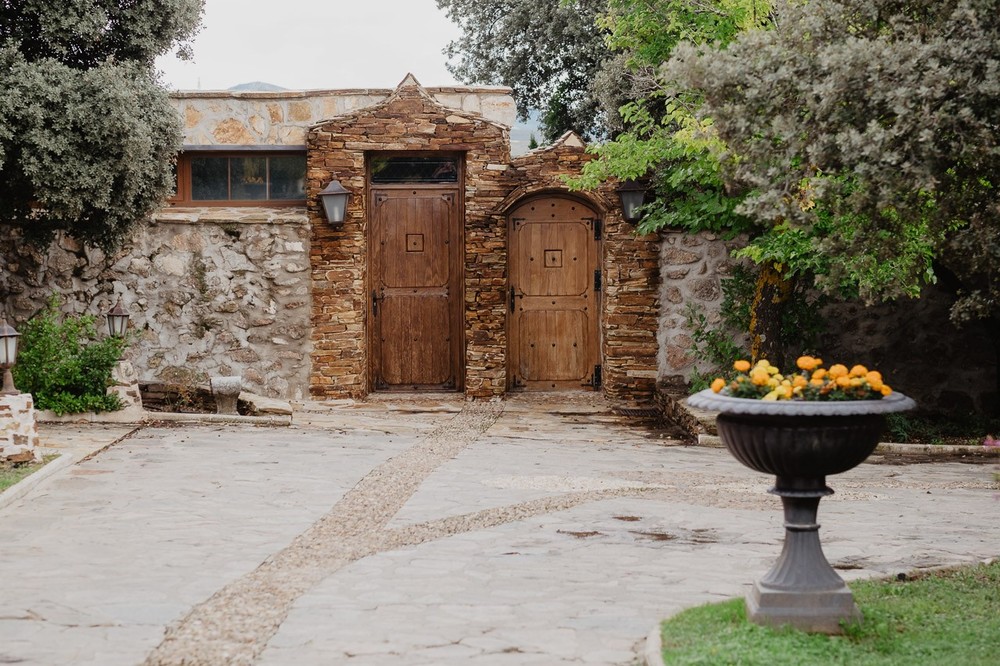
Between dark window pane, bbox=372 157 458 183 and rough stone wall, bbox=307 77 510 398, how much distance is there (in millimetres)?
276

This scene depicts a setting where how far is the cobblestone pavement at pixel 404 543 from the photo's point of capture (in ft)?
15.4

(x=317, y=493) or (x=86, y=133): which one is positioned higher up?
(x=86, y=133)

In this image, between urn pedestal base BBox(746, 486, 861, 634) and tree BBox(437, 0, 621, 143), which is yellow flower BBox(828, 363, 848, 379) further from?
tree BBox(437, 0, 621, 143)

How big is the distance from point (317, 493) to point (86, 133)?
13.6ft

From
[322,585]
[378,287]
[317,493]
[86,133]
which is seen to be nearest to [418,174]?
[378,287]

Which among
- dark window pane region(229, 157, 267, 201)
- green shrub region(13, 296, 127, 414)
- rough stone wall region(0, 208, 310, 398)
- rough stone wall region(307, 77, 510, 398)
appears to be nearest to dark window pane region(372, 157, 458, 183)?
rough stone wall region(307, 77, 510, 398)

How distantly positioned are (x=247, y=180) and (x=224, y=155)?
408 mm

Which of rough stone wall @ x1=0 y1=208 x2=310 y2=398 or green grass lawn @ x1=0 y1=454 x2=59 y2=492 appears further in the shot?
rough stone wall @ x1=0 y1=208 x2=310 y2=398

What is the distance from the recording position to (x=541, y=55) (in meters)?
20.4

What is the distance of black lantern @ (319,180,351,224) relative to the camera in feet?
43.8

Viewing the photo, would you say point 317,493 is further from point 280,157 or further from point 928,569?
point 280,157

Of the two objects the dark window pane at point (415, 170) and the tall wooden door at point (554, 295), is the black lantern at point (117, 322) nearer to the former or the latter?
the dark window pane at point (415, 170)

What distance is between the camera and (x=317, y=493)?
26.1 feet

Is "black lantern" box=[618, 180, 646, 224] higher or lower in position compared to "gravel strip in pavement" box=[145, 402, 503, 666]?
higher
